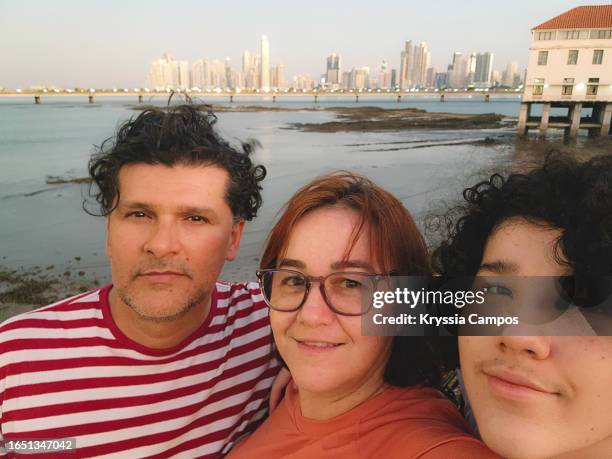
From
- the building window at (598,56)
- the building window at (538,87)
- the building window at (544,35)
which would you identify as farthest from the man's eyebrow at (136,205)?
the building window at (598,56)

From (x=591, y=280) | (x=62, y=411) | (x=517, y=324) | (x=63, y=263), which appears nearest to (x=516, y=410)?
(x=517, y=324)

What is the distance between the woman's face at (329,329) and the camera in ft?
5.60

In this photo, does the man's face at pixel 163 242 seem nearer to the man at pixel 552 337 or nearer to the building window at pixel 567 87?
the man at pixel 552 337

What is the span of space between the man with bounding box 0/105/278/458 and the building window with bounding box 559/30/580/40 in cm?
3502

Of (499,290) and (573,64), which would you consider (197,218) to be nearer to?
(499,290)

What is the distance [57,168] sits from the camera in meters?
20.9

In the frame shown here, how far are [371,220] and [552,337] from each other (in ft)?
2.67

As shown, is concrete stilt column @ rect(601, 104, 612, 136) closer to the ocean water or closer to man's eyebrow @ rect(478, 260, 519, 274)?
the ocean water

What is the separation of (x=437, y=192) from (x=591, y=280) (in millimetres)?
13893

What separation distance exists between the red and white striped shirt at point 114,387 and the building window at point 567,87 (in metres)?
35.1

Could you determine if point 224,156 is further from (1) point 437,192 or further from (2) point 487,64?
(2) point 487,64

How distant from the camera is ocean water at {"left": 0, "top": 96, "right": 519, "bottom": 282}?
9438 mm

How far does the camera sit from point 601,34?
28.9m

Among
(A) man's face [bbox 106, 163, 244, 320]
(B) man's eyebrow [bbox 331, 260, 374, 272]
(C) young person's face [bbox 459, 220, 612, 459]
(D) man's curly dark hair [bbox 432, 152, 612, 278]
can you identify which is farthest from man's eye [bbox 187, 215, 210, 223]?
(C) young person's face [bbox 459, 220, 612, 459]
